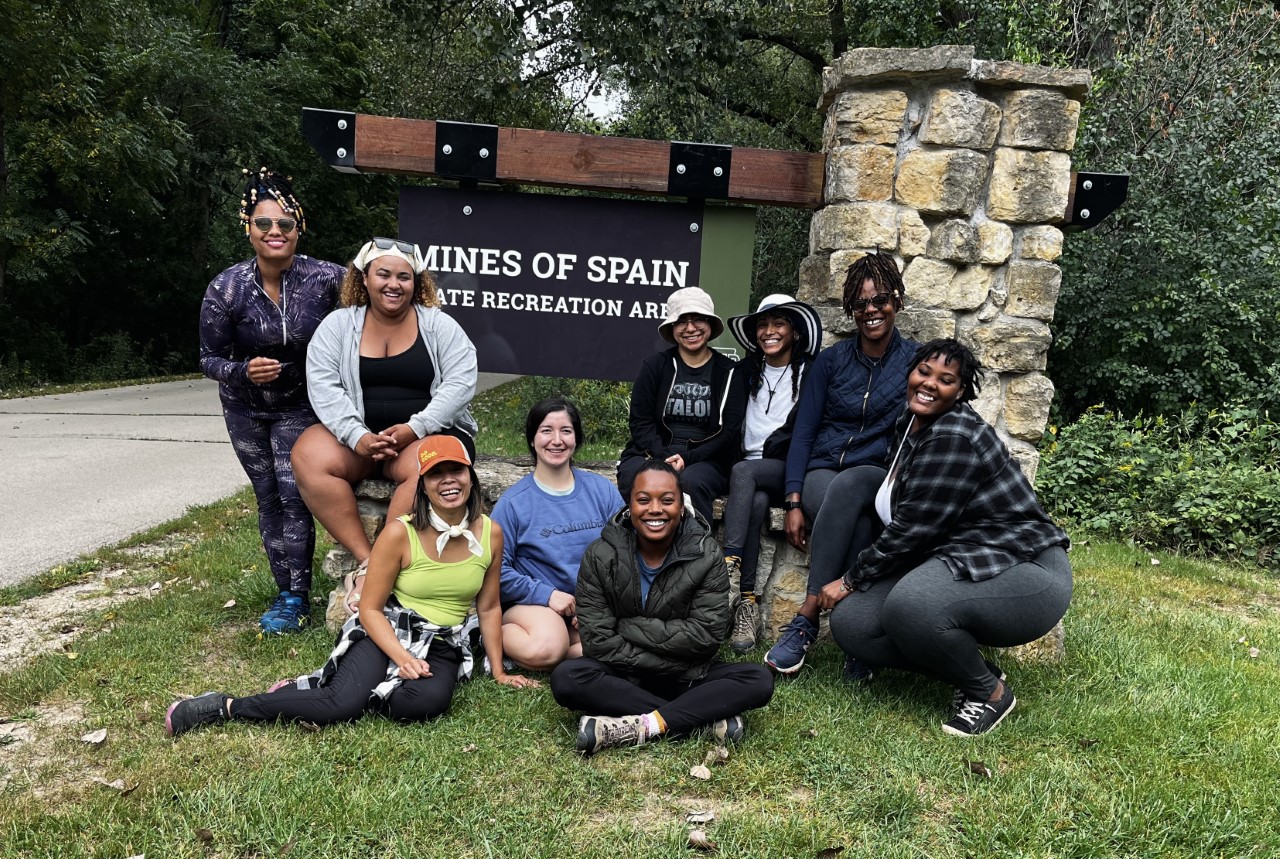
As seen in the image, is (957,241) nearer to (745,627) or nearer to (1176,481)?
(745,627)

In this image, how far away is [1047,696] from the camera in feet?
11.3

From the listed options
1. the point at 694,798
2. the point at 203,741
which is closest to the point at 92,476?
the point at 203,741

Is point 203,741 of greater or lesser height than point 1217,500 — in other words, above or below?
below

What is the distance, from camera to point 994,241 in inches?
154

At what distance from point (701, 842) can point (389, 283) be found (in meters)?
2.41

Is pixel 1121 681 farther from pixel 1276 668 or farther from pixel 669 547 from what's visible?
pixel 669 547

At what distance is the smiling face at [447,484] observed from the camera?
327 centimetres

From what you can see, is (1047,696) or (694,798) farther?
(1047,696)

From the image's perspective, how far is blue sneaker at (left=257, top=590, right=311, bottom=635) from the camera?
4.01m

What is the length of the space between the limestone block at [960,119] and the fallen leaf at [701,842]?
115 inches

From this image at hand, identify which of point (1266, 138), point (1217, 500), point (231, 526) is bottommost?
point (231, 526)

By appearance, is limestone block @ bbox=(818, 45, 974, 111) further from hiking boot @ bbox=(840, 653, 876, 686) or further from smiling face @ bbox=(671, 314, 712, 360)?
hiking boot @ bbox=(840, 653, 876, 686)

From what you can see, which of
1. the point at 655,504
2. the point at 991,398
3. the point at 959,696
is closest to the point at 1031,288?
the point at 991,398

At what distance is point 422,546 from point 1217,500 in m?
5.99
